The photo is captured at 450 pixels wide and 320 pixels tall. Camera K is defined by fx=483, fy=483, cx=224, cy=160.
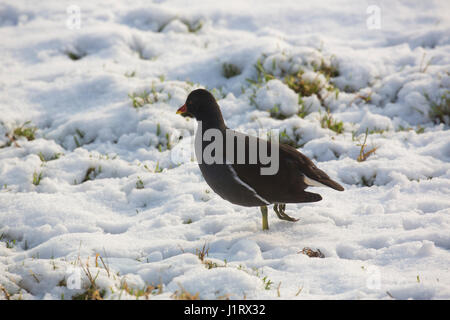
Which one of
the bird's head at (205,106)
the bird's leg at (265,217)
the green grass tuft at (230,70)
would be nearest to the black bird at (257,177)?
the bird's leg at (265,217)

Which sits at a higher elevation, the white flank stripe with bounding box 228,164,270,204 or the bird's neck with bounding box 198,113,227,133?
the bird's neck with bounding box 198,113,227,133

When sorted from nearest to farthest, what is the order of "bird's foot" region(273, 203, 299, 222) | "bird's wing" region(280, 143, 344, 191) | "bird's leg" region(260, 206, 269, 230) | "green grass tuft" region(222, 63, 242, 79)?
"bird's wing" region(280, 143, 344, 191) < "bird's leg" region(260, 206, 269, 230) < "bird's foot" region(273, 203, 299, 222) < "green grass tuft" region(222, 63, 242, 79)

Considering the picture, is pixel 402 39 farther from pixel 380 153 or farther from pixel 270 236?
pixel 270 236

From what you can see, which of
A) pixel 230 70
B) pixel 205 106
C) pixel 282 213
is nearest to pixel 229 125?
pixel 230 70

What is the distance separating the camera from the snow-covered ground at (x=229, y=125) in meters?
3.07

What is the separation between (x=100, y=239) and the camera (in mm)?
3643

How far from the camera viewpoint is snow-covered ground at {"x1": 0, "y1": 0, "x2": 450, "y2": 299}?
3.07 metres

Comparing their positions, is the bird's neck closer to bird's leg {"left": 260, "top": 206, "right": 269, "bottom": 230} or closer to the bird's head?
the bird's head

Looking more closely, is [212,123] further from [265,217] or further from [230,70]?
[230,70]

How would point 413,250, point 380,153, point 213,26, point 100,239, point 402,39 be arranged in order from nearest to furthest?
1. point 413,250
2. point 100,239
3. point 380,153
4. point 402,39
5. point 213,26

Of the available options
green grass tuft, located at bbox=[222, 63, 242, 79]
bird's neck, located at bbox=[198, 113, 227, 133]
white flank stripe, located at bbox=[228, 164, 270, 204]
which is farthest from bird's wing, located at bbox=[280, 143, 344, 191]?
green grass tuft, located at bbox=[222, 63, 242, 79]

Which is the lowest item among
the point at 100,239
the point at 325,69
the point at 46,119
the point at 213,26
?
the point at 100,239

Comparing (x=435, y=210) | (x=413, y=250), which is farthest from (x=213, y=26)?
(x=413, y=250)
